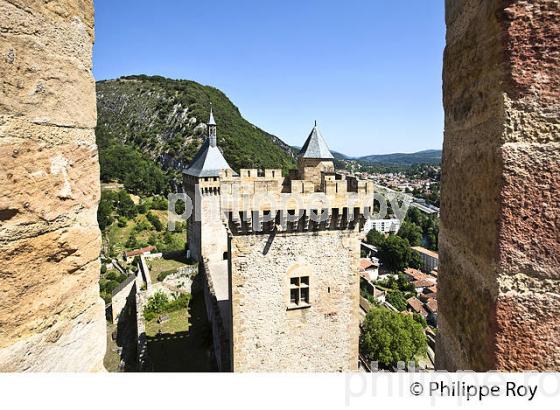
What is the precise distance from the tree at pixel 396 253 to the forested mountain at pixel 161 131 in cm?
2356

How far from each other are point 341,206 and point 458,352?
777 cm

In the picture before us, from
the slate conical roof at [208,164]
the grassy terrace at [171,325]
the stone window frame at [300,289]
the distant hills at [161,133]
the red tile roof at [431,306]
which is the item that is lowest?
the red tile roof at [431,306]

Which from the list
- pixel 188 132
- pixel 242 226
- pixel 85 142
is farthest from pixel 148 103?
pixel 85 142

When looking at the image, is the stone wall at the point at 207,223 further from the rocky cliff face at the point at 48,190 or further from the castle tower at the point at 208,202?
the rocky cliff face at the point at 48,190

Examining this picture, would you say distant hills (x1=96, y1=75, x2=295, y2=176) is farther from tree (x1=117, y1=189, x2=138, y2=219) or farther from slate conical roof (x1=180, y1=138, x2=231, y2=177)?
slate conical roof (x1=180, y1=138, x2=231, y2=177)

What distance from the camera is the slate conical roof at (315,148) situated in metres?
11.7

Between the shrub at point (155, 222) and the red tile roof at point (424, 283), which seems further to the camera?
the red tile roof at point (424, 283)

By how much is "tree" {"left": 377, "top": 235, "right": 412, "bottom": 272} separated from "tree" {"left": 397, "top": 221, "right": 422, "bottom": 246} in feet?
29.3

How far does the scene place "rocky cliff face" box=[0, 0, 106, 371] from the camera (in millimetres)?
1301

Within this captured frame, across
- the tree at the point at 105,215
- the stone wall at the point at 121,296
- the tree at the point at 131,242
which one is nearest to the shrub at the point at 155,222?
the tree at the point at 131,242

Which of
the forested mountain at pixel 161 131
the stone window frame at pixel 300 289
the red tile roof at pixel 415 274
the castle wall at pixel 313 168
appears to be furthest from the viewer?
the forested mountain at pixel 161 131

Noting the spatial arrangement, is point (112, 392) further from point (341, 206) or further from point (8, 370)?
point (341, 206)

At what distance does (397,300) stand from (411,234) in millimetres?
29205

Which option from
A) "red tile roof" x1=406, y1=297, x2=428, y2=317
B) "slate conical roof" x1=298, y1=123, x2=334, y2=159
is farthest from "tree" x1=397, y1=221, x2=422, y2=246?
"slate conical roof" x1=298, y1=123, x2=334, y2=159
